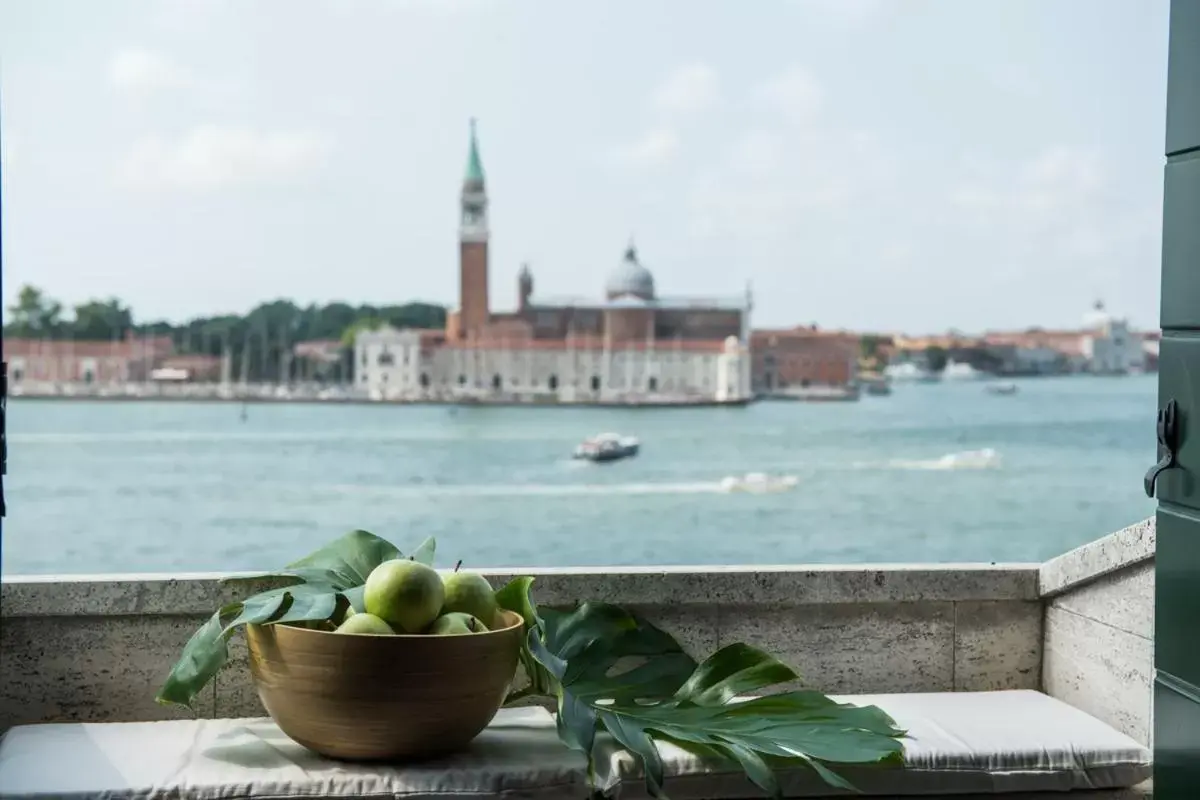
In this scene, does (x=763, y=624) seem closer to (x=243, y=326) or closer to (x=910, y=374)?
(x=243, y=326)

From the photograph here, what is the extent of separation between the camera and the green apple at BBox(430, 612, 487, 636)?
1860 millimetres

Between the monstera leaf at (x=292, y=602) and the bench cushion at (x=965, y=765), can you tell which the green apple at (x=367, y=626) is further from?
the bench cushion at (x=965, y=765)

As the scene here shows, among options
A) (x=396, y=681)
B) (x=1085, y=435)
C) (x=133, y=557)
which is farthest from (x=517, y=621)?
(x=1085, y=435)

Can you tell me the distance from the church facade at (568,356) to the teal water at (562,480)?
0.78 meters

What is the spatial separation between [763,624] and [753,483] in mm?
33009

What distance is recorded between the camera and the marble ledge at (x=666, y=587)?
7.13ft

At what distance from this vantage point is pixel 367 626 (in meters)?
1.84

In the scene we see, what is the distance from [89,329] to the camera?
35938mm

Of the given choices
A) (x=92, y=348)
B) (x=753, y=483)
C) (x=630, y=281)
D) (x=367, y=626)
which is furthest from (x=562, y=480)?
(x=367, y=626)

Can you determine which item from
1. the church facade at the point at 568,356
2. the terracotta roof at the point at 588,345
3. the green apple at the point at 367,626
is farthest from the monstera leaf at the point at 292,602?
the terracotta roof at the point at 588,345

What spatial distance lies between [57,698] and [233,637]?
0.94 ft

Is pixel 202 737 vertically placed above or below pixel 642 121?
below

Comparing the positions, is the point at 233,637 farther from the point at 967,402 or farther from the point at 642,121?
the point at 642,121

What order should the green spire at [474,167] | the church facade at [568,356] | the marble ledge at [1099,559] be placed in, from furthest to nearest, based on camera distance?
the green spire at [474,167] → the church facade at [568,356] → the marble ledge at [1099,559]
